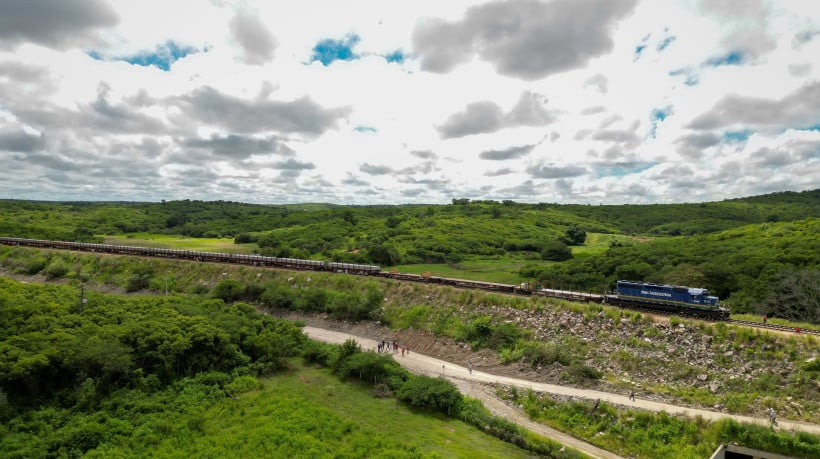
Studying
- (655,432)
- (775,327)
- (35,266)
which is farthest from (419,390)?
(35,266)

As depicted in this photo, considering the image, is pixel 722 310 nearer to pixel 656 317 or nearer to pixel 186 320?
pixel 656 317

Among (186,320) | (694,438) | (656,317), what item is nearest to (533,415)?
(694,438)

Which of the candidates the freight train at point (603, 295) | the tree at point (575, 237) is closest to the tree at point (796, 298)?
the freight train at point (603, 295)

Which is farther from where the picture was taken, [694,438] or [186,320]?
[186,320]

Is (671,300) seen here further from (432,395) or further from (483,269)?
(483,269)

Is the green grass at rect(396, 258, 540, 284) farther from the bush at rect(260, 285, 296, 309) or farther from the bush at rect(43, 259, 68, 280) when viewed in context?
the bush at rect(43, 259, 68, 280)

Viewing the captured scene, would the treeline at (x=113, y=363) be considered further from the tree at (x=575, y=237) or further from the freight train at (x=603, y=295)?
the tree at (x=575, y=237)
